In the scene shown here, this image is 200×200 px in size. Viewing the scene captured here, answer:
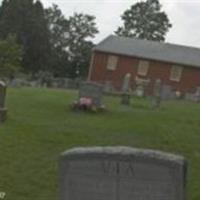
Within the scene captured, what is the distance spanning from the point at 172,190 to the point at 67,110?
18026 mm

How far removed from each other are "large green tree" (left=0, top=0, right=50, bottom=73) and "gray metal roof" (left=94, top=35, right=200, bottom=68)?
9991 mm

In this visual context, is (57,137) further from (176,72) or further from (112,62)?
(112,62)

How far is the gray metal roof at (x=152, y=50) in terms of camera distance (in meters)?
69.8

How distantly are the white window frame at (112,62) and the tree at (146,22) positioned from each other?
28370 millimetres

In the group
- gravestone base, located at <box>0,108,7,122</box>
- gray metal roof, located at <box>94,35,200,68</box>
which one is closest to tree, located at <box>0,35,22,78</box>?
gray metal roof, located at <box>94,35,200,68</box>

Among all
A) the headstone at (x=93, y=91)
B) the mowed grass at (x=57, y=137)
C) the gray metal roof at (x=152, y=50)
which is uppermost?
the gray metal roof at (x=152, y=50)

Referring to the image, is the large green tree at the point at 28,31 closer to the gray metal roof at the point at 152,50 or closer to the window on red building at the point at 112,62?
the gray metal roof at the point at 152,50

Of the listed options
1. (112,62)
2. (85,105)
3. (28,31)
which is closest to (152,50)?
(112,62)

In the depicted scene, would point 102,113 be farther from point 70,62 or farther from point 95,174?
point 70,62

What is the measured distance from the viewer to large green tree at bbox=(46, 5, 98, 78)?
284 feet

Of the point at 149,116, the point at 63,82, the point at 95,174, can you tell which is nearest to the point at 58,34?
the point at 63,82

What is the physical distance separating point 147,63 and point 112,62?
134 inches

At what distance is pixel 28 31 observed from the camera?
80500mm

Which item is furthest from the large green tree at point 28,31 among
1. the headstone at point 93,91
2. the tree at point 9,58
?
the headstone at point 93,91
